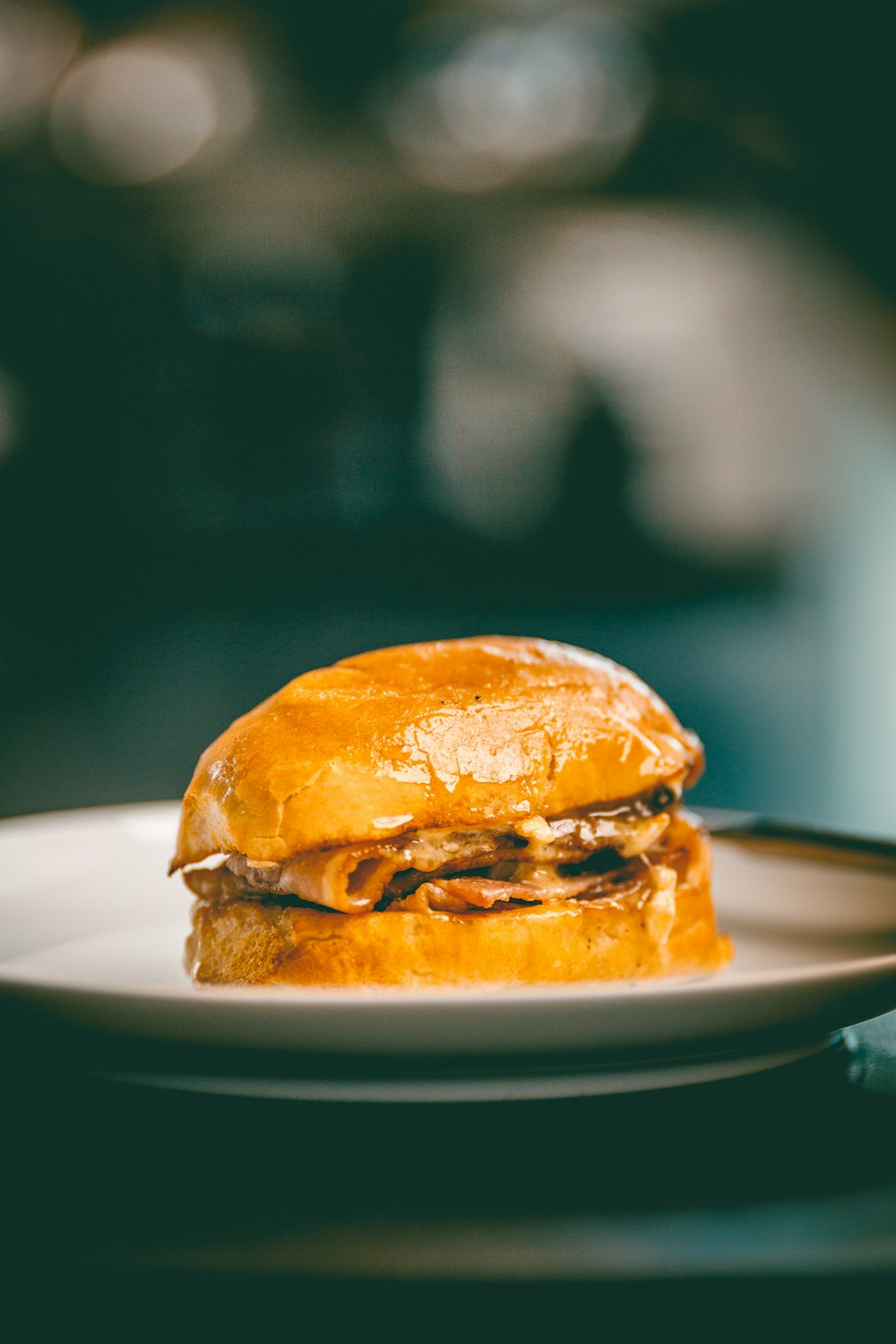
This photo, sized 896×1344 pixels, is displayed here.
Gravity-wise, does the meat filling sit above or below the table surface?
above

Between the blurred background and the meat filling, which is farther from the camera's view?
the blurred background

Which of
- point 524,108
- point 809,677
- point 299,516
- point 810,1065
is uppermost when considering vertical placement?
point 524,108

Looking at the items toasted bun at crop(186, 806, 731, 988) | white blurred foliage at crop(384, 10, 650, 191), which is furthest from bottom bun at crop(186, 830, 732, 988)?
white blurred foliage at crop(384, 10, 650, 191)

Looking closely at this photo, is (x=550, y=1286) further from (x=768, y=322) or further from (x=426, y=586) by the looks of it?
(x=768, y=322)

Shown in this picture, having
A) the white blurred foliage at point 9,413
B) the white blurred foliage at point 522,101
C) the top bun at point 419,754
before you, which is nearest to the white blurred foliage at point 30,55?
the white blurred foliage at point 9,413

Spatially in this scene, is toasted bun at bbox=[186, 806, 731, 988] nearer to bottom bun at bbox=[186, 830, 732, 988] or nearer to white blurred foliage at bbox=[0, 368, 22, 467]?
bottom bun at bbox=[186, 830, 732, 988]

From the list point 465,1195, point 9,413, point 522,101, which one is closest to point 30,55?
point 9,413

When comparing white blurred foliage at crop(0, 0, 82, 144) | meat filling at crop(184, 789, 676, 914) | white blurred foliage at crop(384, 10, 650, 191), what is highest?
white blurred foliage at crop(0, 0, 82, 144)

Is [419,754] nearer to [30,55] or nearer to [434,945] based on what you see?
[434,945]

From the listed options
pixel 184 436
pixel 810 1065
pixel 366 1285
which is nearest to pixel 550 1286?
pixel 366 1285
